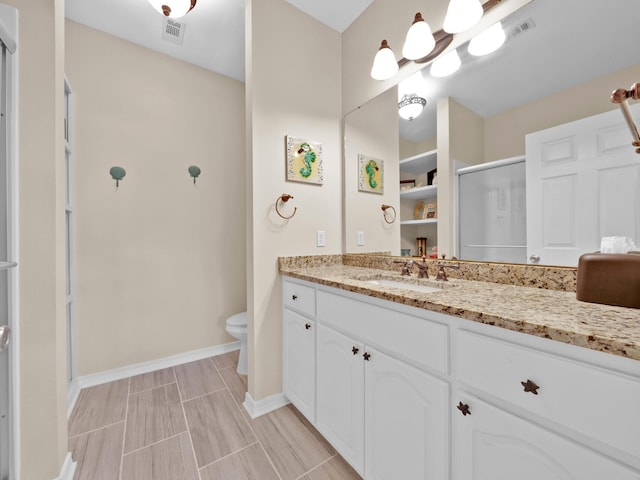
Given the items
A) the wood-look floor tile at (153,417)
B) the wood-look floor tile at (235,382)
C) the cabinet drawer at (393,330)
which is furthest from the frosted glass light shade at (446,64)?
the wood-look floor tile at (153,417)

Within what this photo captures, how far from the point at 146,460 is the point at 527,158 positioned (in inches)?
88.6

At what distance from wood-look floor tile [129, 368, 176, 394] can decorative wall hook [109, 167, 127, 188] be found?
4.98ft

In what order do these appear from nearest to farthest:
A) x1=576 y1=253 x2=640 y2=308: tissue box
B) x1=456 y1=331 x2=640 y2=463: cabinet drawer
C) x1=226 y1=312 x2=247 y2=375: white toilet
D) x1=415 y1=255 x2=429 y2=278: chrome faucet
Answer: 1. x1=456 y1=331 x2=640 y2=463: cabinet drawer
2. x1=576 y1=253 x2=640 y2=308: tissue box
3. x1=415 y1=255 x2=429 y2=278: chrome faucet
4. x1=226 y1=312 x2=247 y2=375: white toilet

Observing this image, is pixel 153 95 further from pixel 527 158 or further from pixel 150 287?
pixel 527 158

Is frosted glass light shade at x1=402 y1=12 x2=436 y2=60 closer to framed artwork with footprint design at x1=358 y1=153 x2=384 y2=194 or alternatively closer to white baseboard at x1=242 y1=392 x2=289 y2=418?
framed artwork with footprint design at x1=358 y1=153 x2=384 y2=194

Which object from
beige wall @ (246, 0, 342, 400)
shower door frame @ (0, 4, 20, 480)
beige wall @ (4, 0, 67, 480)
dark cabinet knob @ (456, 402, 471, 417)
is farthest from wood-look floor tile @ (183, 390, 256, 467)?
dark cabinet knob @ (456, 402, 471, 417)

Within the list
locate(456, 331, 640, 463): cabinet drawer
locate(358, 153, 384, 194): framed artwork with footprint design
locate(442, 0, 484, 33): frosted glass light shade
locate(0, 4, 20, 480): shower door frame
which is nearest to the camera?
locate(456, 331, 640, 463): cabinet drawer

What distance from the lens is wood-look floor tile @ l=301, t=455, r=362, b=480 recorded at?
1.22m

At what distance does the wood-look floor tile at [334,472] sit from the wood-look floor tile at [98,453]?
0.92m

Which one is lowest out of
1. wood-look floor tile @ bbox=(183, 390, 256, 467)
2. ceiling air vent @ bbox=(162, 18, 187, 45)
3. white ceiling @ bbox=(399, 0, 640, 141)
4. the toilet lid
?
wood-look floor tile @ bbox=(183, 390, 256, 467)

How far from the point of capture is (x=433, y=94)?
149cm

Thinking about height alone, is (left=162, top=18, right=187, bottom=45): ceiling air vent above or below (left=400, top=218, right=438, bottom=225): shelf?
above

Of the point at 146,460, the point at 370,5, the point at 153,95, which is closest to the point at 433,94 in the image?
the point at 370,5

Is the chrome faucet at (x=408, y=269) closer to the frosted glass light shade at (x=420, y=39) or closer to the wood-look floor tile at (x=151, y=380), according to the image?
the frosted glass light shade at (x=420, y=39)
